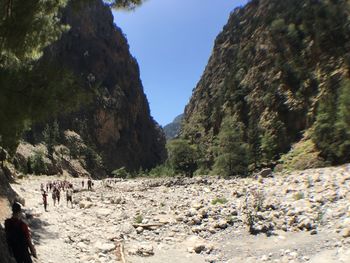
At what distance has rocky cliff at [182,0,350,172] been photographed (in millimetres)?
66438

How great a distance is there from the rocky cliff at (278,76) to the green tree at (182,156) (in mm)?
7200

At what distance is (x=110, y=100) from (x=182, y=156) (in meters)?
62.6

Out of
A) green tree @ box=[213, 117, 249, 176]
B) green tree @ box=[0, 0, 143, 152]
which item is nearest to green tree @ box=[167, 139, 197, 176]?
green tree @ box=[213, 117, 249, 176]

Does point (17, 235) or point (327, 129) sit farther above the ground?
point (327, 129)

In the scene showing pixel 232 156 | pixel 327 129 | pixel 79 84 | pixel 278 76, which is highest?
pixel 278 76

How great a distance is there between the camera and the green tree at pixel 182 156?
84.7 metres

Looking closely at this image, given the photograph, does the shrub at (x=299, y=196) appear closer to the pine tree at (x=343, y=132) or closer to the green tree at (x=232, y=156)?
the pine tree at (x=343, y=132)

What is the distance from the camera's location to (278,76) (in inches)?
3142

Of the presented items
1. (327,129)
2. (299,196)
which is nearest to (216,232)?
(299,196)

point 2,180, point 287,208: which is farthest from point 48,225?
point 287,208

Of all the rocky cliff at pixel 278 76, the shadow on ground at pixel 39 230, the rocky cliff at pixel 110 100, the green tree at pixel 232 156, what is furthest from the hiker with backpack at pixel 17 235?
the rocky cliff at pixel 110 100

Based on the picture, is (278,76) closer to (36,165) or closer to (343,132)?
(343,132)

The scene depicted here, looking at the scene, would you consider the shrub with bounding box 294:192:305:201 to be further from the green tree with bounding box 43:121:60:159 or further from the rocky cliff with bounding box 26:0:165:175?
the rocky cliff with bounding box 26:0:165:175

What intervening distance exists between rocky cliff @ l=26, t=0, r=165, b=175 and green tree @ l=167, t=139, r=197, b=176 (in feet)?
156
